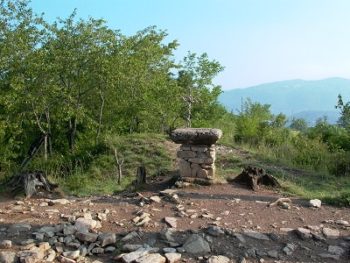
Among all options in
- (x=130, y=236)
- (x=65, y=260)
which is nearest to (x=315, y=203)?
(x=130, y=236)

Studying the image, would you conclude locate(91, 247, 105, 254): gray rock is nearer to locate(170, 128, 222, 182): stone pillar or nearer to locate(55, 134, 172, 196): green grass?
locate(170, 128, 222, 182): stone pillar

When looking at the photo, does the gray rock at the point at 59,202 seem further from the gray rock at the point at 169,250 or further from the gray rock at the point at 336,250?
the gray rock at the point at 336,250

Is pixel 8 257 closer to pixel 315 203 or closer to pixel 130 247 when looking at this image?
pixel 130 247

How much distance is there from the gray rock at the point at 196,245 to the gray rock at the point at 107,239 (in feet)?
2.95

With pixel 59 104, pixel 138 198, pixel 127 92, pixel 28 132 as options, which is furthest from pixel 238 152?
pixel 28 132

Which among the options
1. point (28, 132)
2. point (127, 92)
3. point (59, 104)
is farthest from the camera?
point (28, 132)

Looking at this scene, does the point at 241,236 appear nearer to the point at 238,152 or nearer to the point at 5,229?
the point at 5,229

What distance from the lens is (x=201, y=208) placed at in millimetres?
7039

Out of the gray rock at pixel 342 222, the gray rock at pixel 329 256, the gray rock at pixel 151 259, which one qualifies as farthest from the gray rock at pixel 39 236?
the gray rock at pixel 342 222

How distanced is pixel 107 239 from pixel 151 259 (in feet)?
2.51

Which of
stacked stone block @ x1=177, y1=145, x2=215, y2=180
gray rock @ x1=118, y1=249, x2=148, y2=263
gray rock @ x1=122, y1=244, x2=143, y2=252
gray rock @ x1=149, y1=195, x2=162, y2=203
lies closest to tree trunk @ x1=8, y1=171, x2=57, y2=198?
gray rock @ x1=149, y1=195, x2=162, y2=203

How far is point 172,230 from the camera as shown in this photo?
5.90 metres

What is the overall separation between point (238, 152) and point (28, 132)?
8.52 metres

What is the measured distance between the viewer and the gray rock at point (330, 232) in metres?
6.17
